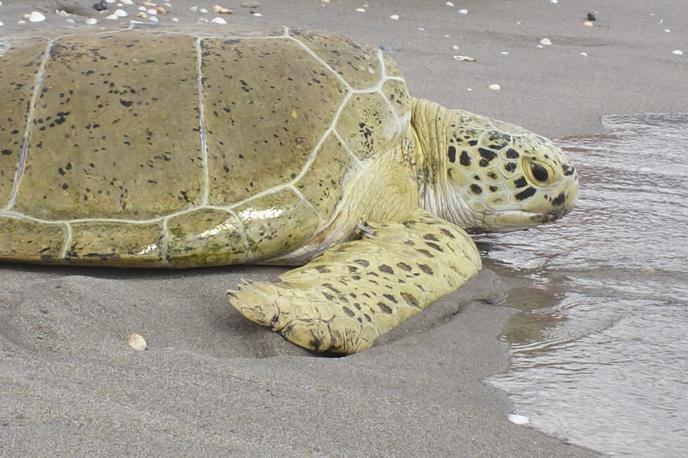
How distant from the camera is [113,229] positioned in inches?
118

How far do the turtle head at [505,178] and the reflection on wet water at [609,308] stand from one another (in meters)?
0.15

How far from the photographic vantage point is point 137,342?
2.42 metres

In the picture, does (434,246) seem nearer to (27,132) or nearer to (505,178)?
(505,178)

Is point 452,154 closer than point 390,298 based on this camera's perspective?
No

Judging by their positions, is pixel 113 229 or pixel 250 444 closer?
pixel 250 444

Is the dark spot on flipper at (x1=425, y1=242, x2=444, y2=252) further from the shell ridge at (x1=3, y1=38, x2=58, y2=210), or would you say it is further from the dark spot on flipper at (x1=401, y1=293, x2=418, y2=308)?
the shell ridge at (x1=3, y1=38, x2=58, y2=210)

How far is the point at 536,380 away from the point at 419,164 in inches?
55.3

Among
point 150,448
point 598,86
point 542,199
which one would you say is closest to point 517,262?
point 542,199

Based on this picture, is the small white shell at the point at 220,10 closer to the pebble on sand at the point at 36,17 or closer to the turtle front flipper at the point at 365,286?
the pebble on sand at the point at 36,17

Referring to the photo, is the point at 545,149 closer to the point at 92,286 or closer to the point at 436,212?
the point at 436,212

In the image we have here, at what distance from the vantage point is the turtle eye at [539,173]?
3.77 m

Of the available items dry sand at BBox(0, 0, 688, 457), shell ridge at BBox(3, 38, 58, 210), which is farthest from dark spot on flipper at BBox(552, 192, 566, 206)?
shell ridge at BBox(3, 38, 58, 210)

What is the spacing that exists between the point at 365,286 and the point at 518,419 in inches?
31.8

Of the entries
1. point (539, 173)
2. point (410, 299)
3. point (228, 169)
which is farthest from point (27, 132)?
point (539, 173)
